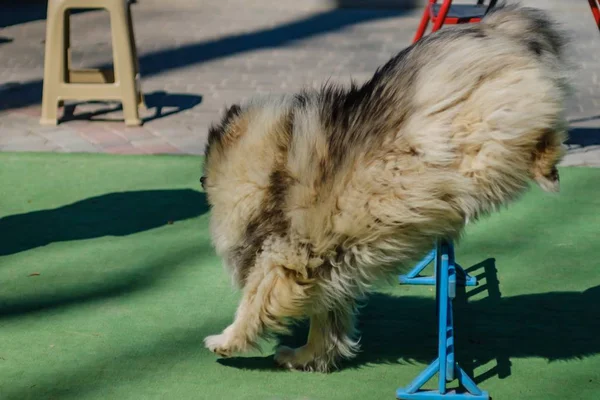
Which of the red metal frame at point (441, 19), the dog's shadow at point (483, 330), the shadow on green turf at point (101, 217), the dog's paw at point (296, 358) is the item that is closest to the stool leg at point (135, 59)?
the shadow on green turf at point (101, 217)

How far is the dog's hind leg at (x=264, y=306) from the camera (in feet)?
11.3

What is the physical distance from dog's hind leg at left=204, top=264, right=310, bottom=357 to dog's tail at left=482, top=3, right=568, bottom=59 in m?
1.17

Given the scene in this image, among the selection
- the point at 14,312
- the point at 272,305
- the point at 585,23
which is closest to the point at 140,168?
the point at 14,312

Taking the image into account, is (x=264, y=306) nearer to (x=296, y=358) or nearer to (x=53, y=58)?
(x=296, y=358)

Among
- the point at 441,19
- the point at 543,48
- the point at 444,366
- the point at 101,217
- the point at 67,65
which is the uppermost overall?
the point at 543,48

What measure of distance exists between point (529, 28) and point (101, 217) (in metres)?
3.32

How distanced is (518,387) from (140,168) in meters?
3.78

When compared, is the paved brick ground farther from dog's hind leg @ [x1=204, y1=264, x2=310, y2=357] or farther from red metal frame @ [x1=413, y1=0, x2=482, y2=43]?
dog's hind leg @ [x1=204, y1=264, x2=310, y2=357]

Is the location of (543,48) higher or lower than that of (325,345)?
higher

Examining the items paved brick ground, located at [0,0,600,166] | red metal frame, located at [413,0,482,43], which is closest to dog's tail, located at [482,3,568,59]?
red metal frame, located at [413,0,482,43]

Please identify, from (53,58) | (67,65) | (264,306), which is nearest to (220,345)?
(264,306)

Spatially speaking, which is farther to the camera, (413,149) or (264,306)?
(264,306)

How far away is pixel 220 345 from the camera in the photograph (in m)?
3.68

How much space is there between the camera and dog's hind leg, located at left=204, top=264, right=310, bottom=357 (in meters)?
3.45
